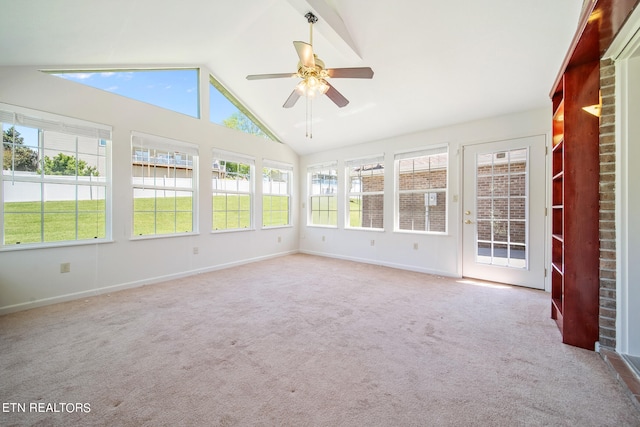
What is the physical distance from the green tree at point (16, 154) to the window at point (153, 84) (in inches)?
33.8

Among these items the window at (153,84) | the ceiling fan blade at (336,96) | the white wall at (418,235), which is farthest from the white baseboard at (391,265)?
the window at (153,84)

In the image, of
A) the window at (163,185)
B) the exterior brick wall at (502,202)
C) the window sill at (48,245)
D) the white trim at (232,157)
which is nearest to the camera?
the window sill at (48,245)

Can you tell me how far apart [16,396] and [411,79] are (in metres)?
4.61

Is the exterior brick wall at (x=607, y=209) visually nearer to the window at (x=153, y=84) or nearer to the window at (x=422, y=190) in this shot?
the window at (x=422, y=190)

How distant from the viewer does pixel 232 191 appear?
505 cm

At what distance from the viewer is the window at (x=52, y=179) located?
9.48 feet

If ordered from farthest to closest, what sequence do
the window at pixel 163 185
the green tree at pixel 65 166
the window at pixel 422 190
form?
the window at pixel 422 190 < the window at pixel 163 185 < the green tree at pixel 65 166

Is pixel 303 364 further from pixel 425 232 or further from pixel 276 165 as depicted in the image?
pixel 276 165

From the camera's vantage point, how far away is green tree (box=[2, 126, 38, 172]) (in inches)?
113

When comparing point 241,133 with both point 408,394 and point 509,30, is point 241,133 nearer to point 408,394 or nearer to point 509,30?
point 509,30

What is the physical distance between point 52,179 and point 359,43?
4.07 meters

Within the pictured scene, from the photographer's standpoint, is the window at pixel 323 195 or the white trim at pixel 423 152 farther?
the window at pixel 323 195

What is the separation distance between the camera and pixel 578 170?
211cm

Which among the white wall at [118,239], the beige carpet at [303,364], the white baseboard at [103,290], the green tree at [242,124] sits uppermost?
the green tree at [242,124]
